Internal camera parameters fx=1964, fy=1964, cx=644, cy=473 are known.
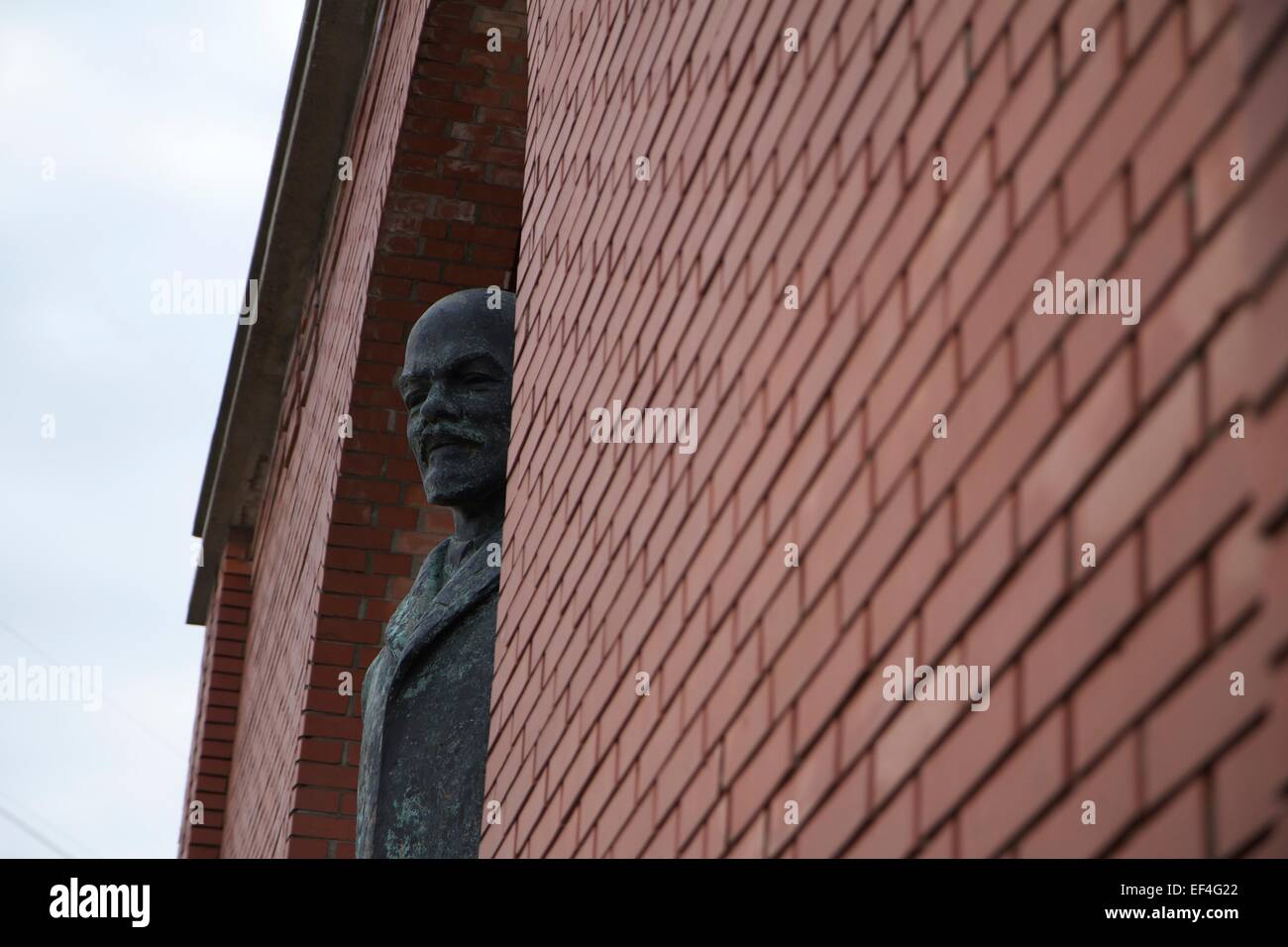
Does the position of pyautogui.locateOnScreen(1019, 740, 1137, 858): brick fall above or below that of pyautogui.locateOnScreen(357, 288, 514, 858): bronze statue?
below

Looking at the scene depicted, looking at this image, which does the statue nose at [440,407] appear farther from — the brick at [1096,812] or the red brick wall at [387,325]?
the brick at [1096,812]

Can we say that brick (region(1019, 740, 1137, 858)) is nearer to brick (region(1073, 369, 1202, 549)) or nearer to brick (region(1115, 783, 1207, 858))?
brick (region(1115, 783, 1207, 858))

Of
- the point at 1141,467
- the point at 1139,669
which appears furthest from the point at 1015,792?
the point at 1141,467

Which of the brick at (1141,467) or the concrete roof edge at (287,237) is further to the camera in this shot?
the concrete roof edge at (287,237)

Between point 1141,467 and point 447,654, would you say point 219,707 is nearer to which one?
point 447,654

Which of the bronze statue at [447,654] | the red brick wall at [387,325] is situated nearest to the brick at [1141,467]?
the bronze statue at [447,654]

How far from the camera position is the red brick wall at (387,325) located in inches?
308

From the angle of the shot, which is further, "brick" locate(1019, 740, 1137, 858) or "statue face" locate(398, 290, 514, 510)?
"statue face" locate(398, 290, 514, 510)

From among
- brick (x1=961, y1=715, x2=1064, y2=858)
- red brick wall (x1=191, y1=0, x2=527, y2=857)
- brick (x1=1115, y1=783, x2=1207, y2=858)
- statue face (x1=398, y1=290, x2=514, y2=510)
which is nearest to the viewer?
brick (x1=1115, y1=783, x2=1207, y2=858)

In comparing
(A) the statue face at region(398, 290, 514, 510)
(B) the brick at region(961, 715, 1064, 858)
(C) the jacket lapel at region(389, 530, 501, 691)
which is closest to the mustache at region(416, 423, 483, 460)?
(A) the statue face at region(398, 290, 514, 510)

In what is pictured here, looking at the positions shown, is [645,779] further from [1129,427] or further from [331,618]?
[331,618]

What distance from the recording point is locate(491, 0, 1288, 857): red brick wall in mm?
1650

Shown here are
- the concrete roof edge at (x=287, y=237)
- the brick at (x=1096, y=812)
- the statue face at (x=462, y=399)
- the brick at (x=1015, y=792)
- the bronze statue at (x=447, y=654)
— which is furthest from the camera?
the concrete roof edge at (x=287, y=237)

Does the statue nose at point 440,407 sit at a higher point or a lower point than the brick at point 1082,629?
higher
